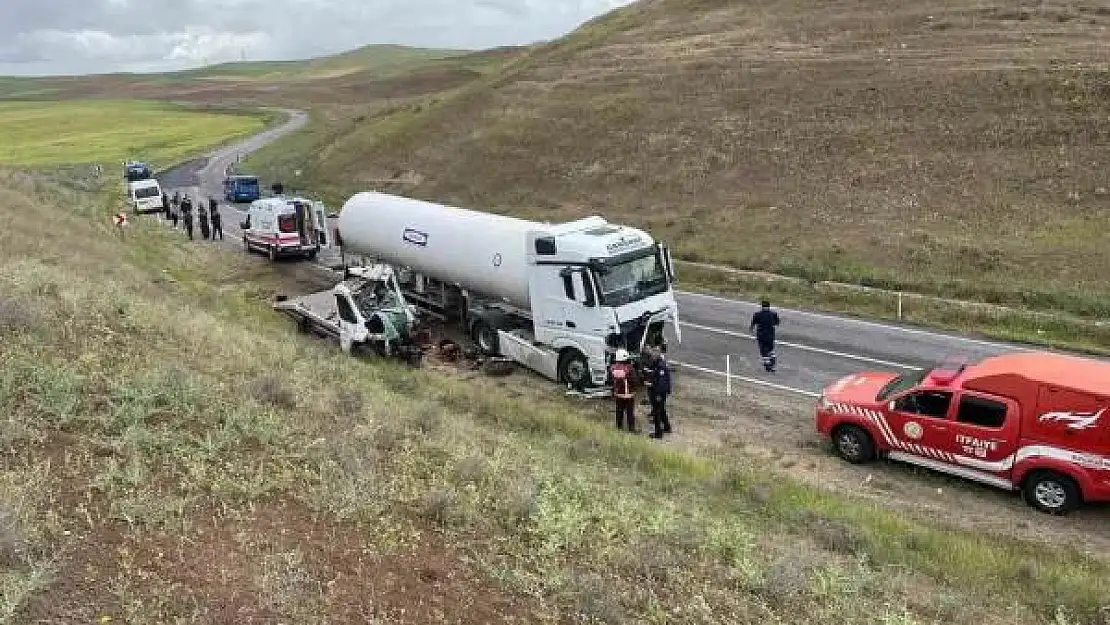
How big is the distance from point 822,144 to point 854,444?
2763 centimetres

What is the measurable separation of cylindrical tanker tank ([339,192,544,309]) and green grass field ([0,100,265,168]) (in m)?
54.2

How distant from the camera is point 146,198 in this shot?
150ft

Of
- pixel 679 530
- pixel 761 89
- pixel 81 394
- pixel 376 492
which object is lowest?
pixel 679 530

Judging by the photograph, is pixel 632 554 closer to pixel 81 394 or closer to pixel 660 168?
pixel 81 394

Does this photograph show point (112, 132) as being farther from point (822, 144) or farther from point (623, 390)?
point (623, 390)

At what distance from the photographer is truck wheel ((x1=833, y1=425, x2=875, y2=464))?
1459cm

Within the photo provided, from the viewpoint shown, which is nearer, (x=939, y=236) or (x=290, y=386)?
(x=290, y=386)

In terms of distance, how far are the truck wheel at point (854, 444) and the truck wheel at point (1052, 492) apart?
2.38 metres

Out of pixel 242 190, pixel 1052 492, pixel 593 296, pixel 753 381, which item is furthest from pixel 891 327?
pixel 242 190

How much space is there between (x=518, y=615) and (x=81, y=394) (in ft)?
20.6

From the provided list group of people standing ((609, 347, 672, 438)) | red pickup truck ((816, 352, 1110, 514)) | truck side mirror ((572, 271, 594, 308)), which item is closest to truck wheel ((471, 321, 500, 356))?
truck side mirror ((572, 271, 594, 308))

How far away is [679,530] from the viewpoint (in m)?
9.67

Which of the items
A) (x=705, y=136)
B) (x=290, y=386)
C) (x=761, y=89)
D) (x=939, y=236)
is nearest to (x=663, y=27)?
(x=761, y=89)

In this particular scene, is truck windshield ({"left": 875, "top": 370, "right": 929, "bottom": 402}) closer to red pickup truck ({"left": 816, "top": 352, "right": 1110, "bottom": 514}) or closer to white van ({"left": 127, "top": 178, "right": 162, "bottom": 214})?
red pickup truck ({"left": 816, "top": 352, "right": 1110, "bottom": 514})
